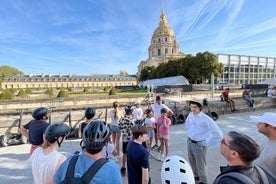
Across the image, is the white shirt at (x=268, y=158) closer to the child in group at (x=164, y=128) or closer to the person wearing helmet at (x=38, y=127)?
the child in group at (x=164, y=128)

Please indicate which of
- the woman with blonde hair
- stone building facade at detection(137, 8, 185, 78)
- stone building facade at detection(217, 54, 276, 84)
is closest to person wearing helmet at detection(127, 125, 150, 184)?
the woman with blonde hair

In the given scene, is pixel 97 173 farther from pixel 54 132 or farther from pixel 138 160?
pixel 138 160

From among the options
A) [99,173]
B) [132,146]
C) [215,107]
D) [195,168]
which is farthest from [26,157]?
[215,107]

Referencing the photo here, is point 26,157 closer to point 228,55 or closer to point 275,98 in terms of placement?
point 275,98

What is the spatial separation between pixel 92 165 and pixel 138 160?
1.25 meters

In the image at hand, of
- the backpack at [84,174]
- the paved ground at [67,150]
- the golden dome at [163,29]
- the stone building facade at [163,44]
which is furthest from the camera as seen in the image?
the golden dome at [163,29]

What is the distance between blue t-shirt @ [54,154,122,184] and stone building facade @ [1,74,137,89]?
107384 millimetres

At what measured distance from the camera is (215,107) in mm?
10617

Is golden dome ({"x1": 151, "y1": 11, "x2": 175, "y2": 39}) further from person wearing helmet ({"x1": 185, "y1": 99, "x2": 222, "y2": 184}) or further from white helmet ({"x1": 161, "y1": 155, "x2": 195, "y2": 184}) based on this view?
white helmet ({"x1": 161, "y1": 155, "x2": 195, "y2": 184})

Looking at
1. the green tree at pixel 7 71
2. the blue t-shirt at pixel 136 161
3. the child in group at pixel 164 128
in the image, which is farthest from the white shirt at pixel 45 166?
the green tree at pixel 7 71

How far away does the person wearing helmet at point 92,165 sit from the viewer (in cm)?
131

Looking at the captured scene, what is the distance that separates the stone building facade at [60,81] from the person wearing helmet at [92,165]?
107 m

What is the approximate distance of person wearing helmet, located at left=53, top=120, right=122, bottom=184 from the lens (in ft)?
4.28

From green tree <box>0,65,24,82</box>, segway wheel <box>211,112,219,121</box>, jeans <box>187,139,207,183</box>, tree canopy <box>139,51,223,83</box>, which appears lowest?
segway wheel <box>211,112,219,121</box>
